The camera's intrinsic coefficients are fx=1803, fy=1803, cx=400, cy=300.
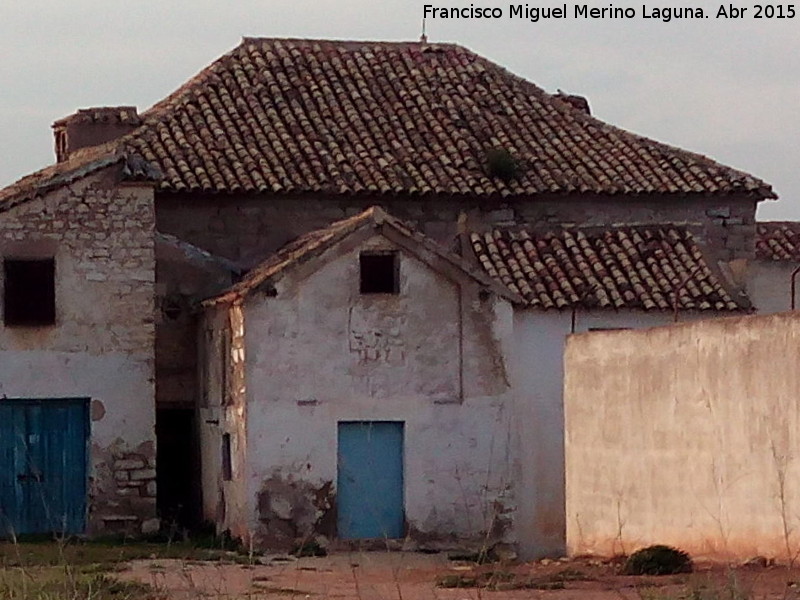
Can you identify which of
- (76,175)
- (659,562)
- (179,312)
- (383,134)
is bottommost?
(659,562)

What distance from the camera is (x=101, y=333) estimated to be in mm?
24875

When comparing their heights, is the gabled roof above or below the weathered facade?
above

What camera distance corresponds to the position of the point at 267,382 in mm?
23812

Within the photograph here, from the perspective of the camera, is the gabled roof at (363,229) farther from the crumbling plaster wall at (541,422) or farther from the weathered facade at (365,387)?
the crumbling plaster wall at (541,422)

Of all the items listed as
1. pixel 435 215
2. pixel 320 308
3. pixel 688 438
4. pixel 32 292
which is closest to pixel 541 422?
pixel 320 308

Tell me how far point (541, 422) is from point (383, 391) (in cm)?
245

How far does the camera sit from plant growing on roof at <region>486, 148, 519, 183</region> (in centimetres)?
2747

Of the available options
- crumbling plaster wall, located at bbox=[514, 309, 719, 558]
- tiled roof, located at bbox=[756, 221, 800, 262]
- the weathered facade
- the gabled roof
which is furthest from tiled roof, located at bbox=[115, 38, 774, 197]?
tiled roof, located at bbox=[756, 221, 800, 262]

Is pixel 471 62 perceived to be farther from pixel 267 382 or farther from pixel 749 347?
pixel 749 347

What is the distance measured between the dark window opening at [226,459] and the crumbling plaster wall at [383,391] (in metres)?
1.16

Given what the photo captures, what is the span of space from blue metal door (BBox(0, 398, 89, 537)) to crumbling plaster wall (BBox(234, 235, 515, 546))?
9.17ft

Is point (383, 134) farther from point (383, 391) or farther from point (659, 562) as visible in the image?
point (659, 562)

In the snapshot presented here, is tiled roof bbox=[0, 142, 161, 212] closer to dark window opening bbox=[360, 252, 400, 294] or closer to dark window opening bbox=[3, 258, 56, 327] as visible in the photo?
dark window opening bbox=[3, 258, 56, 327]

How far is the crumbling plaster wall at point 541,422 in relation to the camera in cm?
2498
